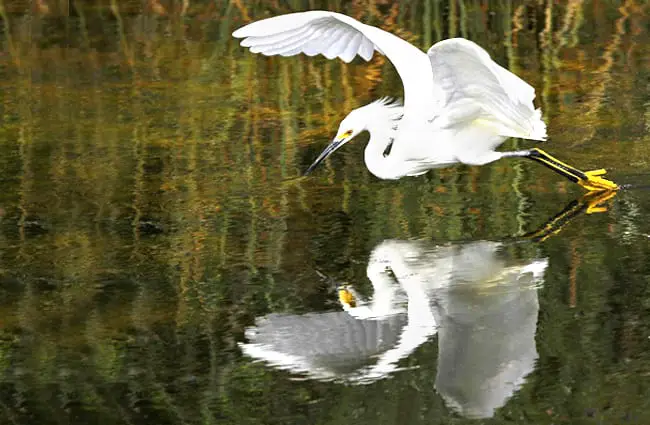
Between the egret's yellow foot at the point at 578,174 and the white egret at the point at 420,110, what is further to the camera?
the egret's yellow foot at the point at 578,174

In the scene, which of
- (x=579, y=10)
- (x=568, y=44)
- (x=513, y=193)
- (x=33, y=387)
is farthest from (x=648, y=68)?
(x=33, y=387)

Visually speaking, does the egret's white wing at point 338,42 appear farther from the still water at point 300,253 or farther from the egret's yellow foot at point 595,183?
the egret's yellow foot at point 595,183

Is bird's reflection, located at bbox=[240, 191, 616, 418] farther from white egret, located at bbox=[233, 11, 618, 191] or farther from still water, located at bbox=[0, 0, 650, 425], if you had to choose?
white egret, located at bbox=[233, 11, 618, 191]

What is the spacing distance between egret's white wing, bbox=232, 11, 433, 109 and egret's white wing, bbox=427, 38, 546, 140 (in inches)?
4.7

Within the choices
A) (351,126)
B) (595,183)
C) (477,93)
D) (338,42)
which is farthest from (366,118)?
(595,183)

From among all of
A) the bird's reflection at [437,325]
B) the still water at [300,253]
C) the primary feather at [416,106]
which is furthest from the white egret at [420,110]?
the bird's reflection at [437,325]

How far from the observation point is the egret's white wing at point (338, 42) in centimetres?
621

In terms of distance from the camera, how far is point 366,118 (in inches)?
257

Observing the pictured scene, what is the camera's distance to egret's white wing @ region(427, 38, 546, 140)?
5449mm

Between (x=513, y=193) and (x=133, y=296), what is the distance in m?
2.08

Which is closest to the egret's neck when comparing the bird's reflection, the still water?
the still water

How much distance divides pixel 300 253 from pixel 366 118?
0.85m

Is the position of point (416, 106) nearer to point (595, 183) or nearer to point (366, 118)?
point (366, 118)

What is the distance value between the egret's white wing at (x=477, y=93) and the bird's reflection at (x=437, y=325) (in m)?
0.62
